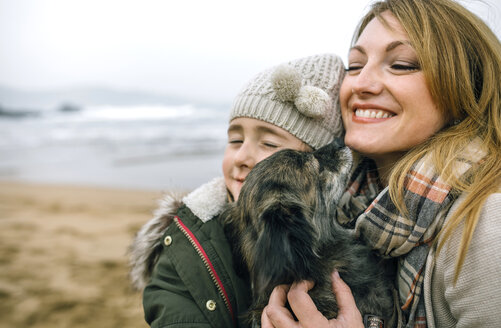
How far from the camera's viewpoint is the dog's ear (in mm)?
1981

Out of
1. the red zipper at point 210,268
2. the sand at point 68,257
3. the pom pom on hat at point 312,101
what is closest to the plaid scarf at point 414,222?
the pom pom on hat at point 312,101

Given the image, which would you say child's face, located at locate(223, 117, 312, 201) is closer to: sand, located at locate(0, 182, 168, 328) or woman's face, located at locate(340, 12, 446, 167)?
woman's face, located at locate(340, 12, 446, 167)

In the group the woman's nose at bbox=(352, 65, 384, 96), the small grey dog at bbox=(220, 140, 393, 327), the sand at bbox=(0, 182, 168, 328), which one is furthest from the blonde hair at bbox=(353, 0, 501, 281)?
the sand at bbox=(0, 182, 168, 328)

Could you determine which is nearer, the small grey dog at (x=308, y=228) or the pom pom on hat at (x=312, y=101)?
the small grey dog at (x=308, y=228)

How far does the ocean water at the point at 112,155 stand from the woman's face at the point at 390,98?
5079 mm

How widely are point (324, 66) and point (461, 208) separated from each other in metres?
1.66

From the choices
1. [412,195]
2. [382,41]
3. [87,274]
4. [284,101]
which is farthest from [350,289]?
[87,274]

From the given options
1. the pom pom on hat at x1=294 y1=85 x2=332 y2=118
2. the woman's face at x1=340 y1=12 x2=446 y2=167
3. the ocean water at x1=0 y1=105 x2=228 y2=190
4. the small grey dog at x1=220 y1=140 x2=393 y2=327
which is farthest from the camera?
the ocean water at x1=0 y1=105 x2=228 y2=190

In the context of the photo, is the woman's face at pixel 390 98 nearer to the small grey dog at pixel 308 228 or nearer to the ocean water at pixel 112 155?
the small grey dog at pixel 308 228

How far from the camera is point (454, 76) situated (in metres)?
2.35

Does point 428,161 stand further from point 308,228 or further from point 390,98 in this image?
point 308,228

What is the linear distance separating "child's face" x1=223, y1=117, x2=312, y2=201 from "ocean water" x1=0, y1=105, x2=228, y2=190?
433cm

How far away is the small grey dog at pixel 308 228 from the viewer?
219 centimetres

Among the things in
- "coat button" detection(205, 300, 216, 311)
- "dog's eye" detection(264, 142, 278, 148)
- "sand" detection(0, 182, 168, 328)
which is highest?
"dog's eye" detection(264, 142, 278, 148)
